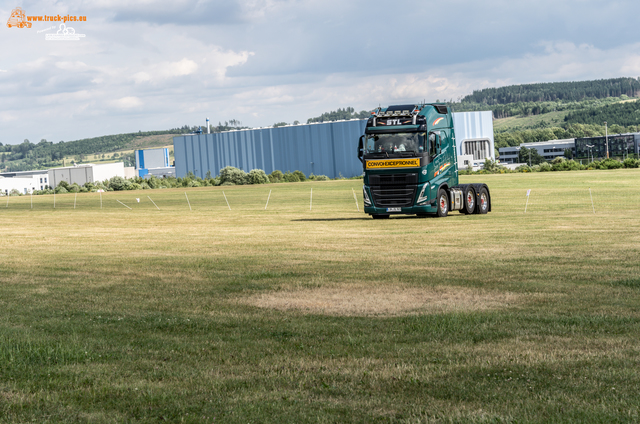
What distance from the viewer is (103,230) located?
3225 centimetres

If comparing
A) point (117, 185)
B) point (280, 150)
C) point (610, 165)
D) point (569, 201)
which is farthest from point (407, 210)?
point (280, 150)

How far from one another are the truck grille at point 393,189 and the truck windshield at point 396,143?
1.20 m

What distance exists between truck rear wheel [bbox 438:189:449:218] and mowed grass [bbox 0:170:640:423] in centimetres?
1139

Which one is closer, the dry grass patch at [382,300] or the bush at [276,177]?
the dry grass patch at [382,300]

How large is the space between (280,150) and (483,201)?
3872 inches

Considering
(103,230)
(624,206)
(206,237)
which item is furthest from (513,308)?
(624,206)

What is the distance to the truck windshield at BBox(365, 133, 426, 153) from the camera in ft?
102

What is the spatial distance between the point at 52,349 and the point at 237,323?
278 centimetres

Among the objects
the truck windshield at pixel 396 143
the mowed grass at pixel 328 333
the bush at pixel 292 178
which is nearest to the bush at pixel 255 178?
the bush at pixel 292 178

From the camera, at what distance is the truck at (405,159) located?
102ft

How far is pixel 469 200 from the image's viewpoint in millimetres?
35438

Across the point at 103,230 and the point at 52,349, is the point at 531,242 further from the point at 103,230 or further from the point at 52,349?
the point at 103,230

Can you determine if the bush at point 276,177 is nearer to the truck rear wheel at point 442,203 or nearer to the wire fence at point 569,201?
the wire fence at point 569,201

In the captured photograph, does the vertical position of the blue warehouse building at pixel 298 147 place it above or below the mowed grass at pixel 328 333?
above
